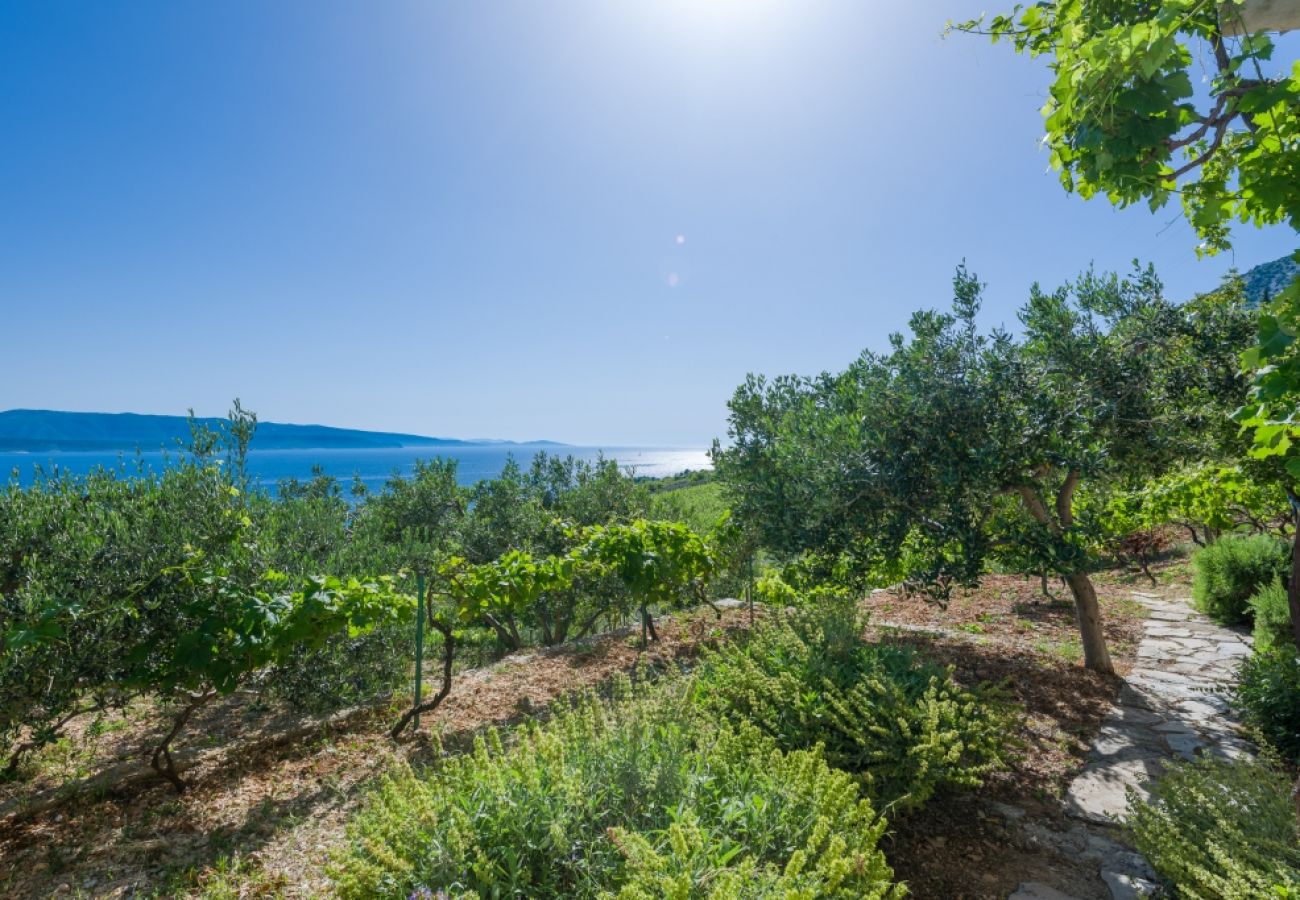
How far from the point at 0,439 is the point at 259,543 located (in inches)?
6458

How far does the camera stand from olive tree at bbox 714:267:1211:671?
5129 mm

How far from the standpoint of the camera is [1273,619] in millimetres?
6273

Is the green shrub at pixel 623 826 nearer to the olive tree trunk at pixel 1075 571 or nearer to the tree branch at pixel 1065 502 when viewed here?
the olive tree trunk at pixel 1075 571

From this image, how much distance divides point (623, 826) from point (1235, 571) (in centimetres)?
1030

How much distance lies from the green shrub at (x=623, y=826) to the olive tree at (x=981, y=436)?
10.1 ft

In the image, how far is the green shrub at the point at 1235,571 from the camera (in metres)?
7.79

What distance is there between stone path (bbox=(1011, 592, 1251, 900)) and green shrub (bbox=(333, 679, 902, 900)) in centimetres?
160

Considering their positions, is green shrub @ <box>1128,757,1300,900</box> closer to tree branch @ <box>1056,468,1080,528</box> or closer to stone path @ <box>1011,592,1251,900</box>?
stone path @ <box>1011,592,1251,900</box>

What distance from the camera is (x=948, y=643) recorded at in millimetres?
7055

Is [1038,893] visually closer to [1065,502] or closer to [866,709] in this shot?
[866,709]

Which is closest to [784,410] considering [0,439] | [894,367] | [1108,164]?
[894,367]

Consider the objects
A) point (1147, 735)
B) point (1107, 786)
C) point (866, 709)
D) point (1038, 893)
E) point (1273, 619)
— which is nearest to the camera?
point (1038, 893)

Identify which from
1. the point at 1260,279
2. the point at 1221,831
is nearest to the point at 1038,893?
the point at 1221,831

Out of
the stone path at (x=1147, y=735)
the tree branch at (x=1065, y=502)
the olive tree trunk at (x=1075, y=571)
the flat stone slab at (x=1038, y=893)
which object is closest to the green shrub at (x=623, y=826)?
the flat stone slab at (x=1038, y=893)
